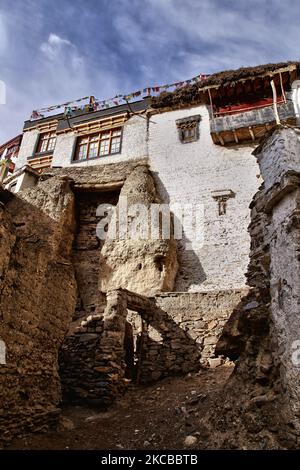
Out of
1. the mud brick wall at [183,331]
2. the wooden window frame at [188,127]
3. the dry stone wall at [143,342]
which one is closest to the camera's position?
the dry stone wall at [143,342]

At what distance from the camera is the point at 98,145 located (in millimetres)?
20406

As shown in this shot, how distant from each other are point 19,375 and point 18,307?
1093 millimetres

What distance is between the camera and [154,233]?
47.1ft

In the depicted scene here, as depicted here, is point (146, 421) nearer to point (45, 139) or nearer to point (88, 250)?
point (88, 250)

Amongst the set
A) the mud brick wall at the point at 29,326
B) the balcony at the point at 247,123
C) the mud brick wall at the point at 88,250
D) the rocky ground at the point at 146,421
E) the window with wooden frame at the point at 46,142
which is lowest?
the rocky ground at the point at 146,421

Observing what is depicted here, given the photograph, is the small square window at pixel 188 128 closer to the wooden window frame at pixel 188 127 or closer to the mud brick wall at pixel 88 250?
the wooden window frame at pixel 188 127

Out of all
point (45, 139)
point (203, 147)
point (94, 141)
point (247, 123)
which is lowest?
point (203, 147)

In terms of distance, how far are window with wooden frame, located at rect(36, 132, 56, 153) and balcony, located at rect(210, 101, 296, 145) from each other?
1113cm

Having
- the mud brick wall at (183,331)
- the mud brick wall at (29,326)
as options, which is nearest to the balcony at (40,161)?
the mud brick wall at (183,331)

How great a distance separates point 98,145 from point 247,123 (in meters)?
8.89

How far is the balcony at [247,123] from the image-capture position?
52.1 ft

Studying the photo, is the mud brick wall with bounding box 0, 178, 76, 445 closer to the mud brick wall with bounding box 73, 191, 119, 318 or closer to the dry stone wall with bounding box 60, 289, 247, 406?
the dry stone wall with bounding box 60, 289, 247, 406

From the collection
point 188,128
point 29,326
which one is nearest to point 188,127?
point 188,128

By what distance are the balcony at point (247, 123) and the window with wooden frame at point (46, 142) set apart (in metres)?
11.1
